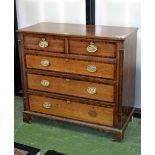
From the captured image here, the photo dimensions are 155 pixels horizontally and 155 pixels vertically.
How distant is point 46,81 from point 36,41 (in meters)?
0.35

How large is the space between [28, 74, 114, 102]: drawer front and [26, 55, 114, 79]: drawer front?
0.08m

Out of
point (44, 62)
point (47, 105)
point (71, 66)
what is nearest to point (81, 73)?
point (71, 66)

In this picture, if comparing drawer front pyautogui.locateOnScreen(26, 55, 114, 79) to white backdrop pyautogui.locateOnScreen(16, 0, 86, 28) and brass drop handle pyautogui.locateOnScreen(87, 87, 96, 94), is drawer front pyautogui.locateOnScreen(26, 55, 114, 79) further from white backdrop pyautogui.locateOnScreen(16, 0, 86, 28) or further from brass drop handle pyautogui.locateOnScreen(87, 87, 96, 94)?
white backdrop pyautogui.locateOnScreen(16, 0, 86, 28)

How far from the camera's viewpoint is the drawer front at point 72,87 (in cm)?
213

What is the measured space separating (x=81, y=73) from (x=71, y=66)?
100mm

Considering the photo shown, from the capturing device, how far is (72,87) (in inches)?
88.2

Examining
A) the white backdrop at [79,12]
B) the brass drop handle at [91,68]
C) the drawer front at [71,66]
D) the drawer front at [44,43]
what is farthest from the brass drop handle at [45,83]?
the white backdrop at [79,12]

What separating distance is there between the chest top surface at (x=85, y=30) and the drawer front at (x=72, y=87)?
0.39m

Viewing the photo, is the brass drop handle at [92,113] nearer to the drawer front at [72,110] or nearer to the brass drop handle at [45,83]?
the drawer front at [72,110]
